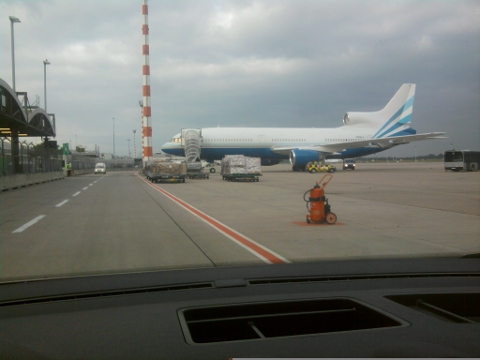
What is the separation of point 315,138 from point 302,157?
221 inches

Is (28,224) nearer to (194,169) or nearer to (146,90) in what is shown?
(194,169)

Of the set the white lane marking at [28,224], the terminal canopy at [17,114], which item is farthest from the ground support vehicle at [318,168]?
the white lane marking at [28,224]

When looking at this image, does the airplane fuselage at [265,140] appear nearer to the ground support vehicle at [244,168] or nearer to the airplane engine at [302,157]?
the airplane engine at [302,157]

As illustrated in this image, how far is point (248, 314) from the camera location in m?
3.58

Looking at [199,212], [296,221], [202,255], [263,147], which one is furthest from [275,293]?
[263,147]

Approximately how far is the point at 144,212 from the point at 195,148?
3029 centimetres

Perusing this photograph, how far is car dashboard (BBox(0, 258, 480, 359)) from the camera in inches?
114

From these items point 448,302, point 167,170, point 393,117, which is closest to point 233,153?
point 167,170

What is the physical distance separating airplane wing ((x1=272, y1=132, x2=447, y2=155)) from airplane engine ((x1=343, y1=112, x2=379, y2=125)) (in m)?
3.99

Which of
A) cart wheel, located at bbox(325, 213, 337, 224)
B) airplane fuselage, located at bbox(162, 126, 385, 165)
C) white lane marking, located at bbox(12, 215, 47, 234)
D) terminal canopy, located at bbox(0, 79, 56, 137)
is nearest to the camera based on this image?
white lane marking, located at bbox(12, 215, 47, 234)

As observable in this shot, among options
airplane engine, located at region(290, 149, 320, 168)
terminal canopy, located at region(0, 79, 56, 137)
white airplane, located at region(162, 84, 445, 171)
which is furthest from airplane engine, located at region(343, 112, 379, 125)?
terminal canopy, located at region(0, 79, 56, 137)

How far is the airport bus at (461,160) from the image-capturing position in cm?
4616

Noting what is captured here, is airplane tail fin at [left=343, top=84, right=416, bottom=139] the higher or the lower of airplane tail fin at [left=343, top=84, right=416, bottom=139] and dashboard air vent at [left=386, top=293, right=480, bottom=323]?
the higher

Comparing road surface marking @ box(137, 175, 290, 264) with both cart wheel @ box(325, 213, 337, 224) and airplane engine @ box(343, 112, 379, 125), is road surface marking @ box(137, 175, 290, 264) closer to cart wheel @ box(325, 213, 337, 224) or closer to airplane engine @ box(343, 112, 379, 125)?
cart wheel @ box(325, 213, 337, 224)
